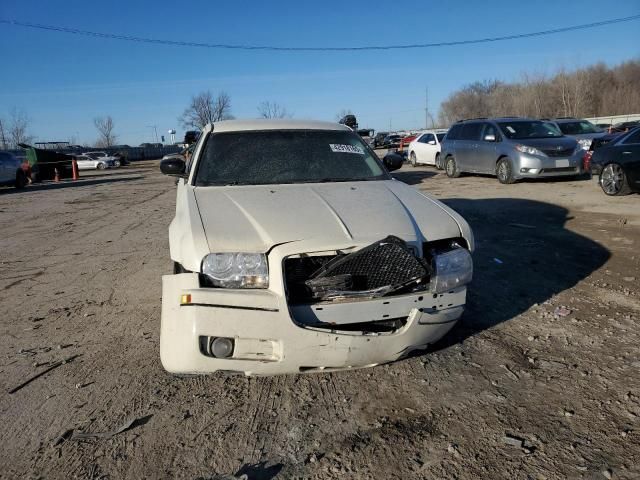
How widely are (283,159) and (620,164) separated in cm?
783

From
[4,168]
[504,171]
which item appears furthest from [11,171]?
[504,171]

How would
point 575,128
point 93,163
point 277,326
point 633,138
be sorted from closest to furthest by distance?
point 277,326 < point 633,138 < point 575,128 < point 93,163

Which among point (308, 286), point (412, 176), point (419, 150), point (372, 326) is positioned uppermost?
point (419, 150)

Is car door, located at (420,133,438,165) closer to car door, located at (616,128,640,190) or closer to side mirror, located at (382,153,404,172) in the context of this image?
car door, located at (616,128,640,190)

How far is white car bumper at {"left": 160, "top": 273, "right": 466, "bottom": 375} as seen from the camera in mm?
2549

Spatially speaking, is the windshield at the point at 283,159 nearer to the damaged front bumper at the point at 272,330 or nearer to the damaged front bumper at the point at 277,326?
the damaged front bumper at the point at 277,326

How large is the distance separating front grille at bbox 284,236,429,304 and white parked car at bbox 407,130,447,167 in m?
16.7

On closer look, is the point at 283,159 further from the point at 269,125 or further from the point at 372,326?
the point at 372,326

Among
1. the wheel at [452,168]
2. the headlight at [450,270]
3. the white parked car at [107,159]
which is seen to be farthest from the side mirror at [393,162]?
the white parked car at [107,159]

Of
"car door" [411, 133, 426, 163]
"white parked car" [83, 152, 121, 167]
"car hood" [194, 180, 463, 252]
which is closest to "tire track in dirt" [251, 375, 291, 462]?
"car hood" [194, 180, 463, 252]

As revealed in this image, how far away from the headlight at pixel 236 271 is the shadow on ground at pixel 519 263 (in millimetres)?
1498

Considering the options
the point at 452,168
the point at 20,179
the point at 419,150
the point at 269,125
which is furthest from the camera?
the point at 419,150

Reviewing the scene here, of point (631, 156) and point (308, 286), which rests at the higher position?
point (631, 156)

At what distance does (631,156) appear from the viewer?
29.6 ft
